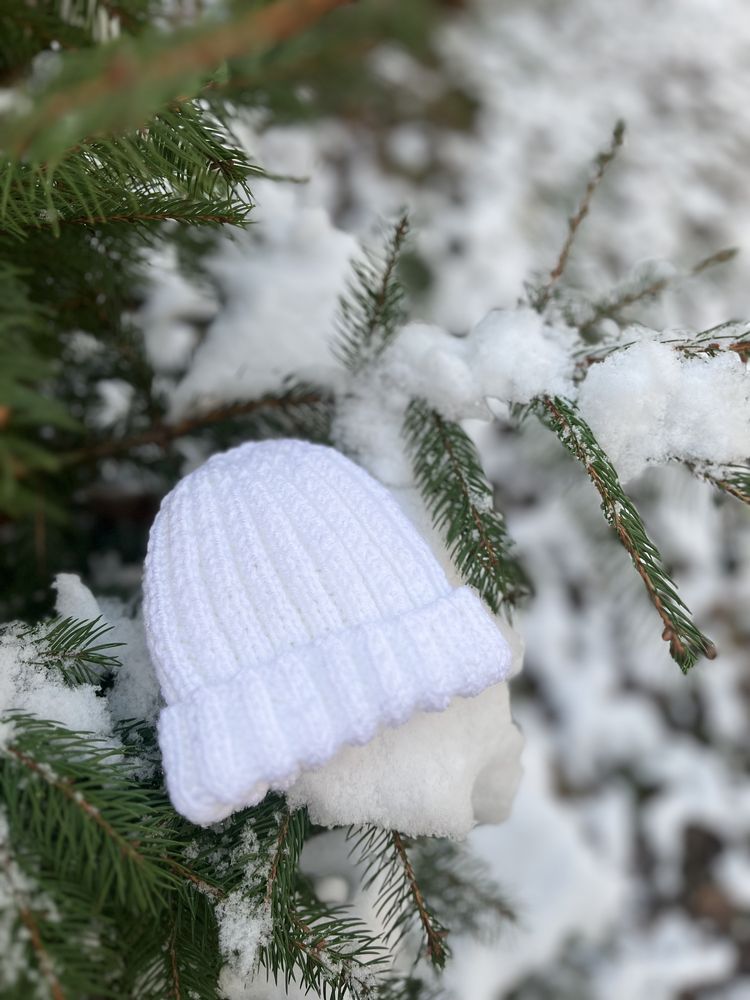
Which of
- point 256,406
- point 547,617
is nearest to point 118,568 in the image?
point 256,406

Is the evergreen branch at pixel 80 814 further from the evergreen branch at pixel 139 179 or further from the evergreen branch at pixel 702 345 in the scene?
the evergreen branch at pixel 702 345

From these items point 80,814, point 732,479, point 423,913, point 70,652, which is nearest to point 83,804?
point 80,814

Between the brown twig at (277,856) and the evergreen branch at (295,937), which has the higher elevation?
the brown twig at (277,856)

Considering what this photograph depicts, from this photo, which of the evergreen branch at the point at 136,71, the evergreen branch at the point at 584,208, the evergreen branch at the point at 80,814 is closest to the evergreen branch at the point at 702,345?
the evergreen branch at the point at 584,208

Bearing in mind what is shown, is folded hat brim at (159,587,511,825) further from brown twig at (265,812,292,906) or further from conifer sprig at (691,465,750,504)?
conifer sprig at (691,465,750,504)

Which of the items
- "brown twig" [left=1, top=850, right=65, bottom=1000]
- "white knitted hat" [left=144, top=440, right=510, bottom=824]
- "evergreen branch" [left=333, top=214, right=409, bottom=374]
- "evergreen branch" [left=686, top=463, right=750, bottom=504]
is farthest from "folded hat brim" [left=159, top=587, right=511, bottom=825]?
"evergreen branch" [left=333, top=214, right=409, bottom=374]

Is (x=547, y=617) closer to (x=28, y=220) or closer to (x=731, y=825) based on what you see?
(x=731, y=825)
